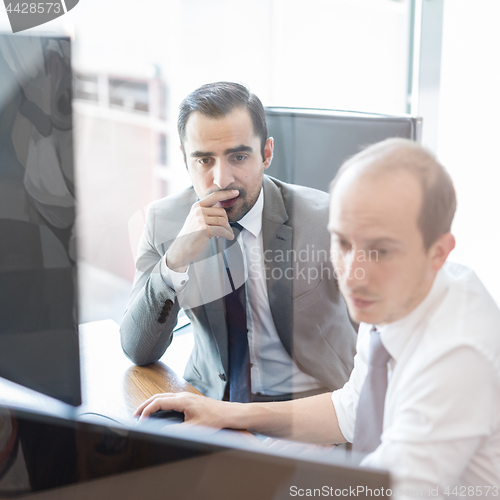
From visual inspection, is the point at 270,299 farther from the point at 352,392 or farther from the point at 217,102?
the point at 217,102

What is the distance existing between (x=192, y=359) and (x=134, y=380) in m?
0.09

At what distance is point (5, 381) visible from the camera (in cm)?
63

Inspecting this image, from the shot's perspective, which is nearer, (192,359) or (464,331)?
(464,331)

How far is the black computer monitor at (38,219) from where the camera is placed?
48 cm

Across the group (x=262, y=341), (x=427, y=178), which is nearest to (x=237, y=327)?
(x=262, y=341)

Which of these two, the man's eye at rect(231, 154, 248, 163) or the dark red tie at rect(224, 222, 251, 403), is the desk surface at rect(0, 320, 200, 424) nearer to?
the dark red tie at rect(224, 222, 251, 403)

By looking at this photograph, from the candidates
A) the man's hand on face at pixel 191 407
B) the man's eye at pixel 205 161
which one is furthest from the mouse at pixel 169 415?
the man's eye at pixel 205 161

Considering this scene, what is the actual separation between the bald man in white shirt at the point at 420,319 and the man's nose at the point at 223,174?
17 centimetres

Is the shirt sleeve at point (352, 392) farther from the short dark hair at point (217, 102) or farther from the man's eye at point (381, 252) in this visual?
the short dark hair at point (217, 102)

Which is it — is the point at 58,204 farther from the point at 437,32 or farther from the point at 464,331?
the point at 437,32

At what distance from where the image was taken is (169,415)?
0.62m

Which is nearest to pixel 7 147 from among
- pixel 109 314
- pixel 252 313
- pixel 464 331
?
pixel 109 314

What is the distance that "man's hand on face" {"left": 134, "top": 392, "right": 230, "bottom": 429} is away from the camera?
62 cm

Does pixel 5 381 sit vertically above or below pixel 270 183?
below
